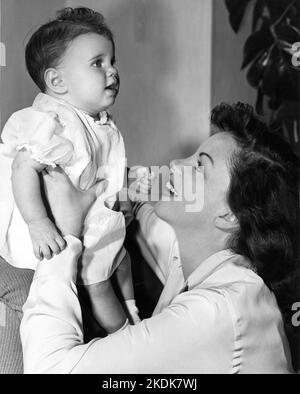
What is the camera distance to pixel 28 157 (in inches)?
36.8

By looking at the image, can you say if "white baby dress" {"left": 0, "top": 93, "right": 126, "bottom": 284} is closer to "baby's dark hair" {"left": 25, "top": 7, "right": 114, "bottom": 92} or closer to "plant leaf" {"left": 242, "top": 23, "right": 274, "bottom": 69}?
"baby's dark hair" {"left": 25, "top": 7, "right": 114, "bottom": 92}

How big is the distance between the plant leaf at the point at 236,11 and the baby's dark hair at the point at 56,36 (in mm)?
284

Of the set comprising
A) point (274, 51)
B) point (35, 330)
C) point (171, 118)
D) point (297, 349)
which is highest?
point (274, 51)

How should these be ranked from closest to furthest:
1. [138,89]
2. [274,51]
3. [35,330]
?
[35,330] < [138,89] < [274,51]

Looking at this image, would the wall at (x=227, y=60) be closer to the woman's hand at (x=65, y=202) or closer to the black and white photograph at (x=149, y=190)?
the black and white photograph at (x=149, y=190)

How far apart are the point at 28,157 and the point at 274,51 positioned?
1.87ft

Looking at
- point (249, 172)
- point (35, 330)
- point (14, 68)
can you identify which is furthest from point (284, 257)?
point (14, 68)

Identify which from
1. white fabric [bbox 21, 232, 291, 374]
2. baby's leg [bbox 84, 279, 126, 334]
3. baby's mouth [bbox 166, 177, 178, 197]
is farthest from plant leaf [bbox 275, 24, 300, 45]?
baby's leg [bbox 84, 279, 126, 334]

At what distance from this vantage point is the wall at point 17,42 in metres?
1.01

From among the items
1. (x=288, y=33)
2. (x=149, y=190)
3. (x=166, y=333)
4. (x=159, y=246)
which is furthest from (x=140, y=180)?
(x=288, y=33)

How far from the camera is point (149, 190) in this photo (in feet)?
3.70

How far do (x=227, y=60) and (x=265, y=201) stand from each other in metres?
0.30

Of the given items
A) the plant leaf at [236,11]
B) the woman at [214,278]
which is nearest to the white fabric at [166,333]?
the woman at [214,278]
